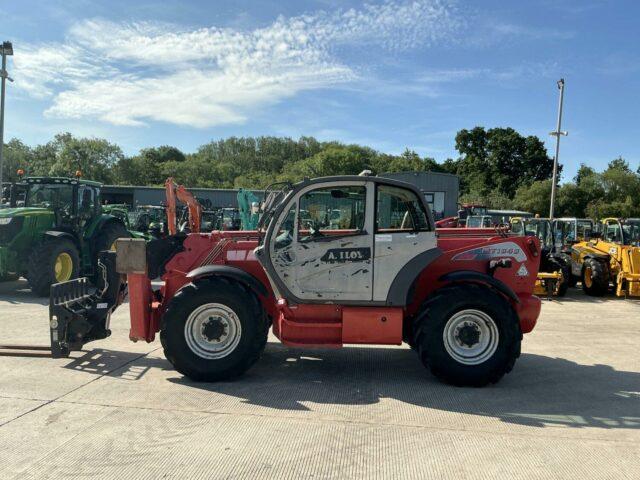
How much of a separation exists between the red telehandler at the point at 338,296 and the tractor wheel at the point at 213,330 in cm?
1

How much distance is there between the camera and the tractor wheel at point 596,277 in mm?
13000

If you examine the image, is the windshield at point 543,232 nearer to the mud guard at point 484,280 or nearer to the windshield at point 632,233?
the windshield at point 632,233

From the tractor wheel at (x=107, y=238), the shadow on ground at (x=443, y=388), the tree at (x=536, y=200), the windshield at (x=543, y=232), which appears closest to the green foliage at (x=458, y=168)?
the tree at (x=536, y=200)

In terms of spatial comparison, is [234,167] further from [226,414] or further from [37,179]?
[226,414]

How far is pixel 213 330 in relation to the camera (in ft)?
18.2

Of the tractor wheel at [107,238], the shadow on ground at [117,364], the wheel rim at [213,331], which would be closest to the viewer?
the wheel rim at [213,331]

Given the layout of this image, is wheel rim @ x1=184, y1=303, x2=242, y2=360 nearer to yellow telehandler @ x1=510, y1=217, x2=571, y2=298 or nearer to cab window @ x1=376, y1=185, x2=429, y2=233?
cab window @ x1=376, y1=185, x2=429, y2=233

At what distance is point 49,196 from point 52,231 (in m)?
1.12

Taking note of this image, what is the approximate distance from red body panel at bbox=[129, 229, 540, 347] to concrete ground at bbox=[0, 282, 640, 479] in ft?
1.82

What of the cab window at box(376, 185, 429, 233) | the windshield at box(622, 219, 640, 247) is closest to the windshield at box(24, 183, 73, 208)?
the cab window at box(376, 185, 429, 233)

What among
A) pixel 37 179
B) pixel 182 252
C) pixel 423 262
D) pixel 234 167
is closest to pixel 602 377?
pixel 423 262

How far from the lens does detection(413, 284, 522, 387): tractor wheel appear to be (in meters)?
5.42

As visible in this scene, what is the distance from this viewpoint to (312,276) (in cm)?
560

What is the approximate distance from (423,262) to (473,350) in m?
1.09
